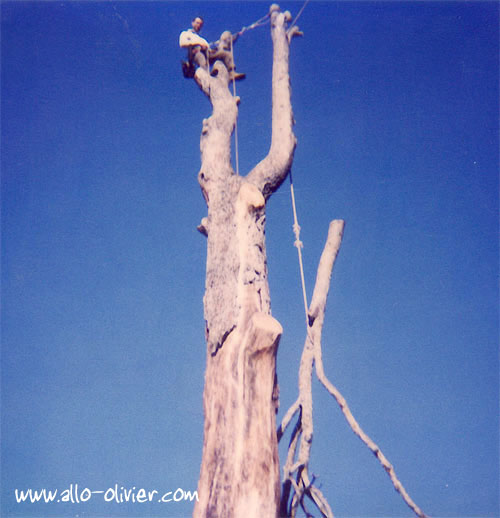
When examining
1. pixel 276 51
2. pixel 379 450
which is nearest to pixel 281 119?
pixel 276 51

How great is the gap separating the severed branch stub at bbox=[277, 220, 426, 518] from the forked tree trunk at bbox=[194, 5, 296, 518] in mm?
461

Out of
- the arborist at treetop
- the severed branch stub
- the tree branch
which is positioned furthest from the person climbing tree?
the severed branch stub

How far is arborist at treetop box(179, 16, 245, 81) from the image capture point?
3500 mm

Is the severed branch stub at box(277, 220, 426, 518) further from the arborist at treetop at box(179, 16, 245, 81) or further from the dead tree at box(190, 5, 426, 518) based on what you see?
the arborist at treetop at box(179, 16, 245, 81)

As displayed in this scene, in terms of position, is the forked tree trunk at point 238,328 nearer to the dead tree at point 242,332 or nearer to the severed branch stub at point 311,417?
the dead tree at point 242,332

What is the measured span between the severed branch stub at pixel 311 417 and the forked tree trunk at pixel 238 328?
461mm

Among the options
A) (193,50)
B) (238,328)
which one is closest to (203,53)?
(193,50)

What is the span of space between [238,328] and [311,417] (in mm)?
683

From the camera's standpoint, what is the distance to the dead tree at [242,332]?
2061 millimetres

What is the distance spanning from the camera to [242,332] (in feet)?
7.57

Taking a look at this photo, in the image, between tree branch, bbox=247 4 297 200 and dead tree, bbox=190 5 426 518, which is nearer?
dead tree, bbox=190 5 426 518

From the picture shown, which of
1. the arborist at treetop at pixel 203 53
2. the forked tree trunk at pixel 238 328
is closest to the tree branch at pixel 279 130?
the forked tree trunk at pixel 238 328

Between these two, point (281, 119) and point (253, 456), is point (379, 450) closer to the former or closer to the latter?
point (253, 456)

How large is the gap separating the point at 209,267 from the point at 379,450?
1232 millimetres
